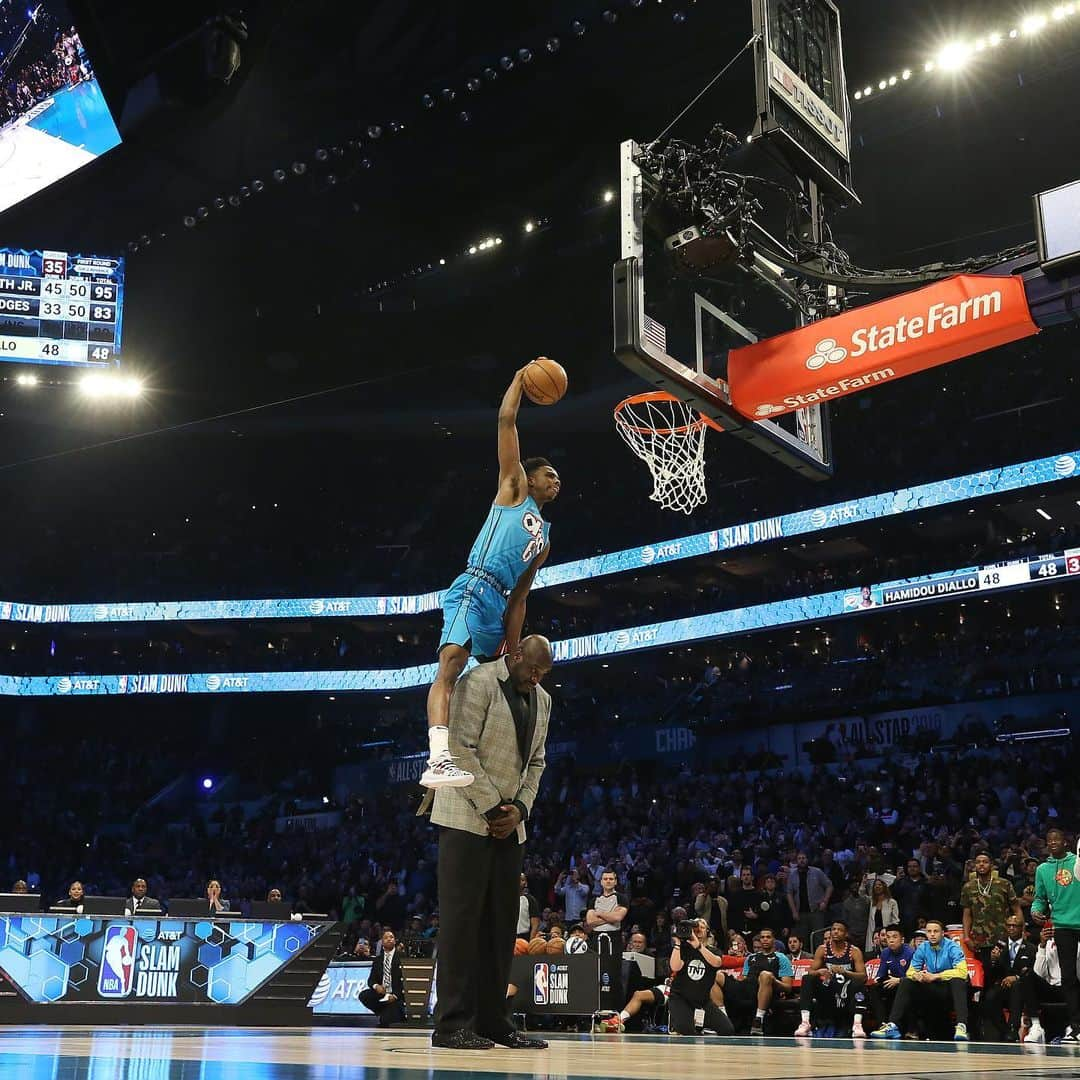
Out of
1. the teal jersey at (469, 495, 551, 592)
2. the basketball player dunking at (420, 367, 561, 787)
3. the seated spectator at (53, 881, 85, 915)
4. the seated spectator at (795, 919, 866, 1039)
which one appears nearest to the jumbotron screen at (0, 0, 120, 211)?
the seated spectator at (53, 881, 85, 915)

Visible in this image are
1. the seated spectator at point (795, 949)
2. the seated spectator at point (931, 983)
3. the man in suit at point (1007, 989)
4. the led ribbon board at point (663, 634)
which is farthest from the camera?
the led ribbon board at point (663, 634)

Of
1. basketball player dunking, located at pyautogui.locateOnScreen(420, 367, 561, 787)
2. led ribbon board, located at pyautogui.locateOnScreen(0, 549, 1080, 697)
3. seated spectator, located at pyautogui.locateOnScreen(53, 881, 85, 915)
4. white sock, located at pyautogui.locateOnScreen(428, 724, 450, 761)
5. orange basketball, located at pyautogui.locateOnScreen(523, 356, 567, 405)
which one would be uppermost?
led ribbon board, located at pyautogui.locateOnScreen(0, 549, 1080, 697)

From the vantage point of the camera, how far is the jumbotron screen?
10.8m

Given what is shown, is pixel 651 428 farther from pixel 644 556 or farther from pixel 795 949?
pixel 644 556

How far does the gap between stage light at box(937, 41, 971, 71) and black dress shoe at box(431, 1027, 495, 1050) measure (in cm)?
1256

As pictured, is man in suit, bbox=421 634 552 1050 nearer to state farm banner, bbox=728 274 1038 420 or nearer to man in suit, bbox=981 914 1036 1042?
state farm banner, bbox=728 274 1038 420

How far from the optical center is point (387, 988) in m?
12.4

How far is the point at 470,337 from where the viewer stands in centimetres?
1909

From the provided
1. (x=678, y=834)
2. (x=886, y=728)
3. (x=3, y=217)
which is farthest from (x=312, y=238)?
(x=886, y=728)

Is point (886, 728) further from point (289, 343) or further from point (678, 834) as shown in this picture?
point (289, 343)

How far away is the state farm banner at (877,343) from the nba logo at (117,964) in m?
7.46

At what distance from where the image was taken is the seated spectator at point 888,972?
963cm

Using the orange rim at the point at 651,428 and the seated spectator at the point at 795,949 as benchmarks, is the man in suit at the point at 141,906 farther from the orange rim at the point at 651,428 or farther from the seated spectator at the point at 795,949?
the orange rim at the point at 651,428

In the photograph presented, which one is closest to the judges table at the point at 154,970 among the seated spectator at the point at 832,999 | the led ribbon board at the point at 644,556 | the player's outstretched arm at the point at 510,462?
the seated spectator at the point at 832,999
